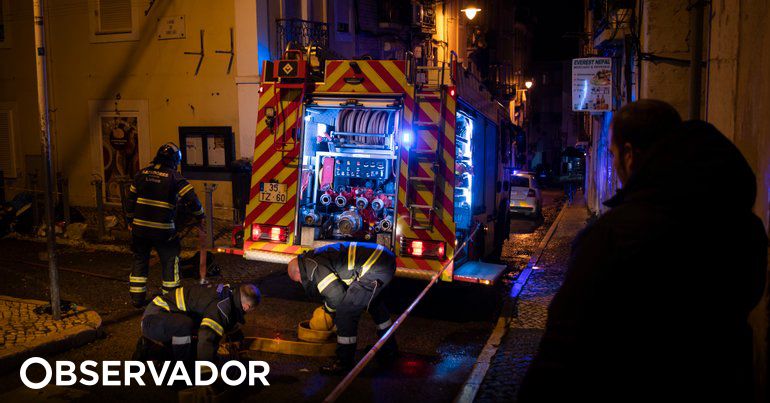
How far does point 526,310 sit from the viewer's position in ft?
24.0

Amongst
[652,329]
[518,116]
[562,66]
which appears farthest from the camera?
[562,66]

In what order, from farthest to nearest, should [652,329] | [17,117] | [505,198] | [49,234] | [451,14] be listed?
[451,14]
[17,117]
[505,198]
[49,234]
[652,329]

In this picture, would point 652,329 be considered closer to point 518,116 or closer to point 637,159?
point 637,159

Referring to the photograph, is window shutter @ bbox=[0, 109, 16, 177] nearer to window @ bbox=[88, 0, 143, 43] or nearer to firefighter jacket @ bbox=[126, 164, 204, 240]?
window @ bbox=[88, 0, 143, 43]

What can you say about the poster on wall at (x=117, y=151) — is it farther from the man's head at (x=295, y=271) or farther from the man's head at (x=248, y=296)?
the man's head at (x=248, y=296)

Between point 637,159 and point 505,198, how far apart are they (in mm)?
9206

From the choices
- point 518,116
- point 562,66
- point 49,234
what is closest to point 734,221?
point 49,234

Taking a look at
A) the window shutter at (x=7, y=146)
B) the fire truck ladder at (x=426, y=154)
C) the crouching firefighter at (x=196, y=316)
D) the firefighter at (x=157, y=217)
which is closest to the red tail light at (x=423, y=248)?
the fire truck ladder at (x=426, y=154)

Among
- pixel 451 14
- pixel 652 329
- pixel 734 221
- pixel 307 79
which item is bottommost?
pixel 652 329

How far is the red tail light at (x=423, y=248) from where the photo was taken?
265 inches

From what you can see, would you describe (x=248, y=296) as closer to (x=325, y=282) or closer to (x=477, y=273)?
(x=325, y=282)

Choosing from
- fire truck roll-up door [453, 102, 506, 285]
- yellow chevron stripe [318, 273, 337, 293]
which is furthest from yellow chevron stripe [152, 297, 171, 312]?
fire truck roll-up door [453, 102, 506, 285]

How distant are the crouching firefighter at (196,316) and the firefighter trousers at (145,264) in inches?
87.0

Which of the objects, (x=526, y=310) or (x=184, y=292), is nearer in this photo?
(x=184, y=292)
